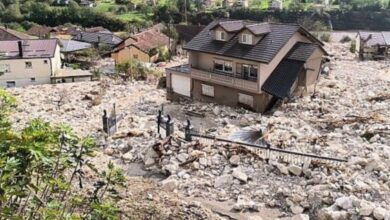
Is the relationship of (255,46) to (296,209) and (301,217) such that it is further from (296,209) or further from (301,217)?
(301,217)

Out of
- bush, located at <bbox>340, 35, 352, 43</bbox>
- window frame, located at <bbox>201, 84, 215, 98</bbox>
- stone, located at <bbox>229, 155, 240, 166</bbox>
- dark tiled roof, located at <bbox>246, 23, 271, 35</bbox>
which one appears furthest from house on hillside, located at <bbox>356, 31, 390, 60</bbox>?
stone, located at <bbox>229, 155, 240, 166</bbox>

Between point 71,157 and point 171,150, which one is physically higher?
point 71,157

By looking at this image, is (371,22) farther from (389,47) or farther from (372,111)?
(372,111)

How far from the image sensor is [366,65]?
38.1m

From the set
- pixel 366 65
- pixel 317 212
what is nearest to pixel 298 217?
pixel 317 212

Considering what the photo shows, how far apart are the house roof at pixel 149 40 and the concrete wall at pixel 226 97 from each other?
2336cm

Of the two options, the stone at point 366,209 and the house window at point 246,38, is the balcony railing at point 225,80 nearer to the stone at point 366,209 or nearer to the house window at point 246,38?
the house window at point 246,38

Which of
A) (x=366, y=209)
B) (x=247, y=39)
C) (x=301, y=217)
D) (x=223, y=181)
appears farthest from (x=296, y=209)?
(x=247, y=39)

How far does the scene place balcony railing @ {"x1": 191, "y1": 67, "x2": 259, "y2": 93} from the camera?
25.3 metres

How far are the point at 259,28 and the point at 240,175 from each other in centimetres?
1184

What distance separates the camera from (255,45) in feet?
85.3

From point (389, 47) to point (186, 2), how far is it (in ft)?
172

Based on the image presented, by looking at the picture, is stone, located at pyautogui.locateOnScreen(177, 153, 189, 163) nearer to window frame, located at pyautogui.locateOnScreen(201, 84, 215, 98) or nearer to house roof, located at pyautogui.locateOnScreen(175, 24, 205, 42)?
window frame, located at pyautogui.locateOnScreen(201, 84, 215, 98)

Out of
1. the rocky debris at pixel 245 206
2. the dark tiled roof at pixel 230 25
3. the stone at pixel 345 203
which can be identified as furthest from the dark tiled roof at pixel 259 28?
the stone at pixel 345 203
